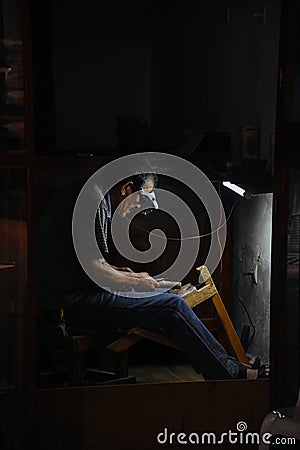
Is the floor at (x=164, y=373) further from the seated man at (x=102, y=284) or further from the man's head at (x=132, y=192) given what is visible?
the man's head at (x=132, y=192)

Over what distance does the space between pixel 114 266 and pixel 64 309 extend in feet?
0.75

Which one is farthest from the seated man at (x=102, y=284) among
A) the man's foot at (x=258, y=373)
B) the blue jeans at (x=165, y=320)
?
the man's foot at (x=258, y=373)

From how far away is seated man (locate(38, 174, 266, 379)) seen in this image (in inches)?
143

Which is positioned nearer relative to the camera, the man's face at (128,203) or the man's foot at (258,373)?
the man's face at (128,203)

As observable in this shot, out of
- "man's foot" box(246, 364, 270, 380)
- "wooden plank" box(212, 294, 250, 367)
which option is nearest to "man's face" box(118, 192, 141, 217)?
"wooden plank" box(212, 294, 250, 367)

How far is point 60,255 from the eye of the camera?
3.63m

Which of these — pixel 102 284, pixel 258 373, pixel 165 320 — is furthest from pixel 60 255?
pixel 258 373

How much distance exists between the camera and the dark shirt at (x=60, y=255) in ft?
11.9

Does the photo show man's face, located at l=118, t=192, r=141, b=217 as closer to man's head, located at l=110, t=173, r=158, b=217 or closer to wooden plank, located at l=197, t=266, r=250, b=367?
man's head, located at l=110, t=173, r=158, b=217

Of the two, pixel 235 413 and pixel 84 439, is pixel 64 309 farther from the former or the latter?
pixel 235 413

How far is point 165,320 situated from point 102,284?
0.86 feet

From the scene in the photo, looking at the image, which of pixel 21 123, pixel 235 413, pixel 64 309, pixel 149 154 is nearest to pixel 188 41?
pixel 149 154

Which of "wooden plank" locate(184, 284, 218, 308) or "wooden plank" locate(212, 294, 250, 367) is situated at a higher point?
"wooden plank" locate(184, 284, 218, 308)

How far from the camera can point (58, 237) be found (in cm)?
363
